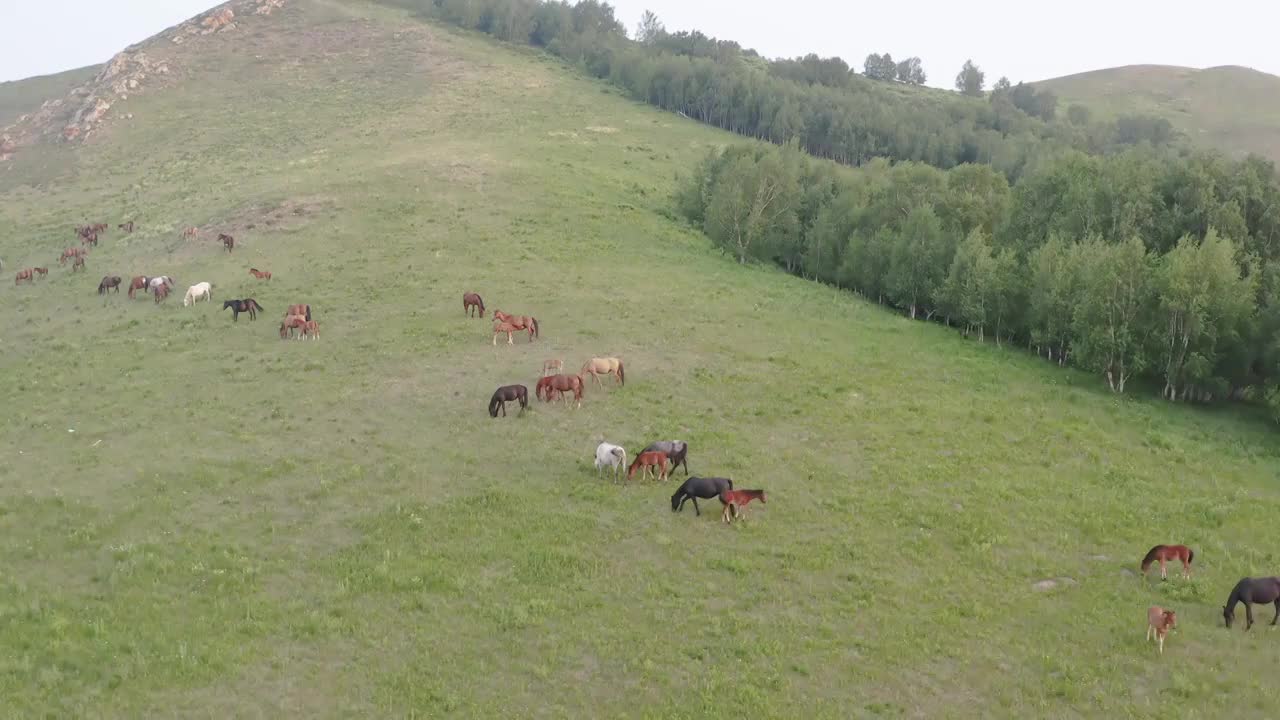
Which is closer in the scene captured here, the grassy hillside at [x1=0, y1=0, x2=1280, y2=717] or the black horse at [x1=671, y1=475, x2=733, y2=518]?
the grassy hillside at [x1=0, y1=0, x2=1280, y2=717]

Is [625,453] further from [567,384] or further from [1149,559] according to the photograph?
[1149,559]

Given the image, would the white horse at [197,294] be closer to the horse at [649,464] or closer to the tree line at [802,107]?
the horse at [649,464]

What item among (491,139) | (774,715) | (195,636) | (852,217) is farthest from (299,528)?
(491,139)

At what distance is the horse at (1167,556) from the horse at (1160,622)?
253 cm

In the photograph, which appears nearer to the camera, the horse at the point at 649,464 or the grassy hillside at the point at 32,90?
the horse at the point at 649,464

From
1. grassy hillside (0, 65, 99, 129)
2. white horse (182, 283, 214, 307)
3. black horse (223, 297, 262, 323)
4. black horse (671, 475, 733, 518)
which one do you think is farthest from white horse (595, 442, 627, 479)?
grassy hillside (0, 65, 99, 129)

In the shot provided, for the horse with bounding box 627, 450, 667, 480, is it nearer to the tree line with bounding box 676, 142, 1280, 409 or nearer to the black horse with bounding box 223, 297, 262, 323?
the tree line with bounding box 676, 142, 1280, 409

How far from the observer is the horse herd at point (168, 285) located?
1372 inches

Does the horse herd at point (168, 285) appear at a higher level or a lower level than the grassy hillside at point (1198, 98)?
lower

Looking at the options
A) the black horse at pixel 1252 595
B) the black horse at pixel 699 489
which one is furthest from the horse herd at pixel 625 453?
the black horse at pixel 1252 595

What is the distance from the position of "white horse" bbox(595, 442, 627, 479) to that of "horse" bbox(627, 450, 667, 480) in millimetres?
361

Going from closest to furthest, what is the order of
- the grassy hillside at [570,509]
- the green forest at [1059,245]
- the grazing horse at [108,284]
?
the grassy hillside at [570,509] < the green forest at [1059,245] < the grazing horse at [108,284]

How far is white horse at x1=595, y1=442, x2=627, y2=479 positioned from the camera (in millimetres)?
21766

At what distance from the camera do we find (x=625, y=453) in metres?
22.8
